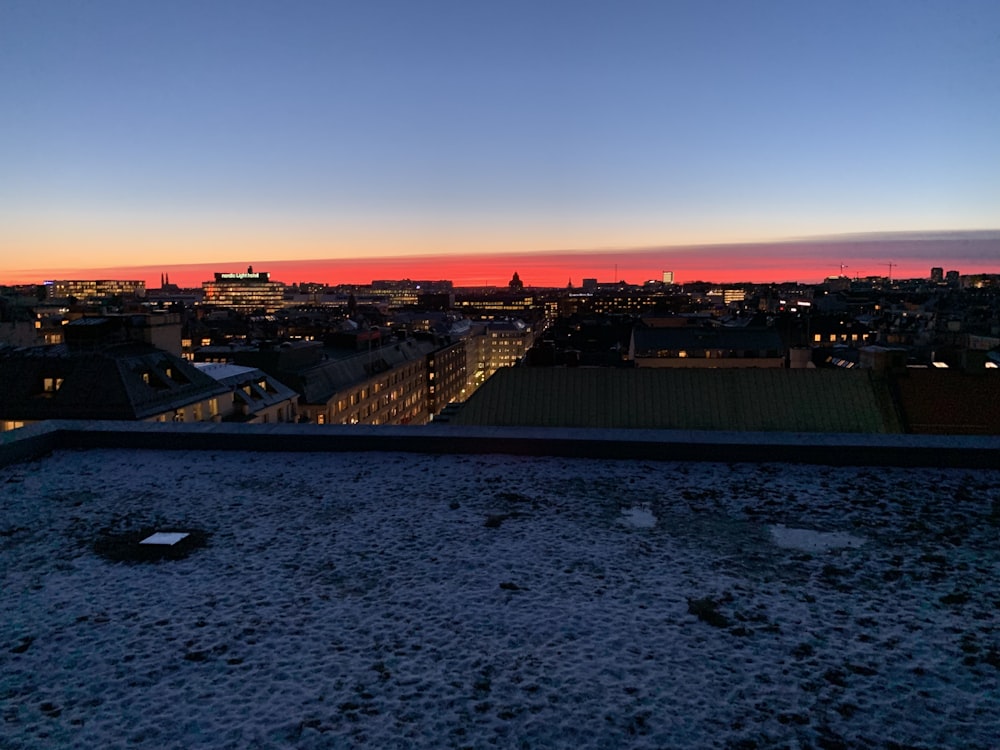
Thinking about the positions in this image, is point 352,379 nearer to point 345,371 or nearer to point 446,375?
point 345,371

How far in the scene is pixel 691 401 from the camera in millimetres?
32094

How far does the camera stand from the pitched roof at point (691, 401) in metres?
31.2

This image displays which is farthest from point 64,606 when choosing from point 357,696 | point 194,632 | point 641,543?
point 641,543

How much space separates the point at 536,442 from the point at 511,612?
6.11 m

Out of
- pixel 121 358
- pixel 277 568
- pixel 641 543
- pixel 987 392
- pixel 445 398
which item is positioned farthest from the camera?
pixel 445 398

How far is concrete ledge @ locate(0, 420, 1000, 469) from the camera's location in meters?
12.7

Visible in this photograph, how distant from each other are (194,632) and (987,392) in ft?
120

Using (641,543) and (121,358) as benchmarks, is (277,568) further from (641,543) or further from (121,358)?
(121,358)

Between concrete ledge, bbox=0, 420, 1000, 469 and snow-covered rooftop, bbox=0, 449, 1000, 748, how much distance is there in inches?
26.6

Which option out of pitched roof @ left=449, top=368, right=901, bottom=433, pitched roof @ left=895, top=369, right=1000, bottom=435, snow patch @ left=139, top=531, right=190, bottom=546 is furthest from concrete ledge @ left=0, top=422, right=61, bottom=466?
pitched roof @ left=895, top=369, right=1000, bottom=435

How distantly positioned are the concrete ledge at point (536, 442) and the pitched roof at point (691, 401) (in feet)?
58.5

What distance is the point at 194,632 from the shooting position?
7.35 metres

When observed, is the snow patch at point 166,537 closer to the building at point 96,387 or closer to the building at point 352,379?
the building at point 96,387

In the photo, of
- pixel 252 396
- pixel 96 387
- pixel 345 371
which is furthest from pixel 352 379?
pixel 96 387
